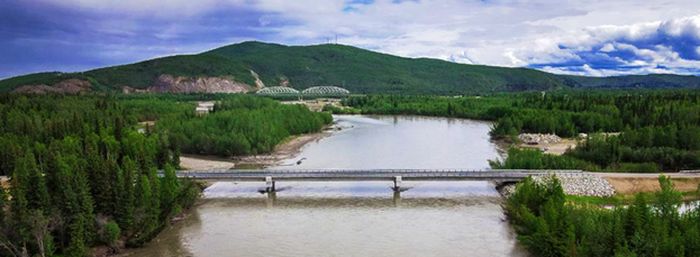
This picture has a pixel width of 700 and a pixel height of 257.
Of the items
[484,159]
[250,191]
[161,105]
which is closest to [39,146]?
[250,191]

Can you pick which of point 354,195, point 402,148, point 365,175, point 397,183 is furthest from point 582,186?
point 402,148

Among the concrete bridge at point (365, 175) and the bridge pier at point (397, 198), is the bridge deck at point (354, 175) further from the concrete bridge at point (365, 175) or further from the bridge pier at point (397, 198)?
the bridge pier at point (397, 198)

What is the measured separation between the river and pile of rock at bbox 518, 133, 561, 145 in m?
22.2

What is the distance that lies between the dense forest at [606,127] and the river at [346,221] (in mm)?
11174

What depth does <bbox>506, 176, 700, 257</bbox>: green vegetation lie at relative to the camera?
27838 millimetres

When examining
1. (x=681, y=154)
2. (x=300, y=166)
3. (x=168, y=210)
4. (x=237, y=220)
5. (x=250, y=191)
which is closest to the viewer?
(x=168, y=210)

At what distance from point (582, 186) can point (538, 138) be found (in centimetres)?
4131

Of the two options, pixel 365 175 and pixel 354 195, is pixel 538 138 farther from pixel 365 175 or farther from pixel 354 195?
pixel 354 195

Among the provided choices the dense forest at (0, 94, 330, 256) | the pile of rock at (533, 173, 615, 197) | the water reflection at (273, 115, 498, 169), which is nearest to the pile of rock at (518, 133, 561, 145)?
the water reflection at (273, 115, 498, 169)

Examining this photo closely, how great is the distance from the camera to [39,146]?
55.1m

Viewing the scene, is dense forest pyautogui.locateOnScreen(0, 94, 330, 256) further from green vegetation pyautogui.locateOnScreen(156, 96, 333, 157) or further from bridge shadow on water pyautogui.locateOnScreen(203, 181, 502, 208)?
green vegetation pyautogui.locateOnScreen(156, 96, 333, 157)

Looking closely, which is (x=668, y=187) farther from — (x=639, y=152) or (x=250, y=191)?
(x=250, y=191)

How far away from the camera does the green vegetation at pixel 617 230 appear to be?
1096 inches

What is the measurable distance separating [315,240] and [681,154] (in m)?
38.5
